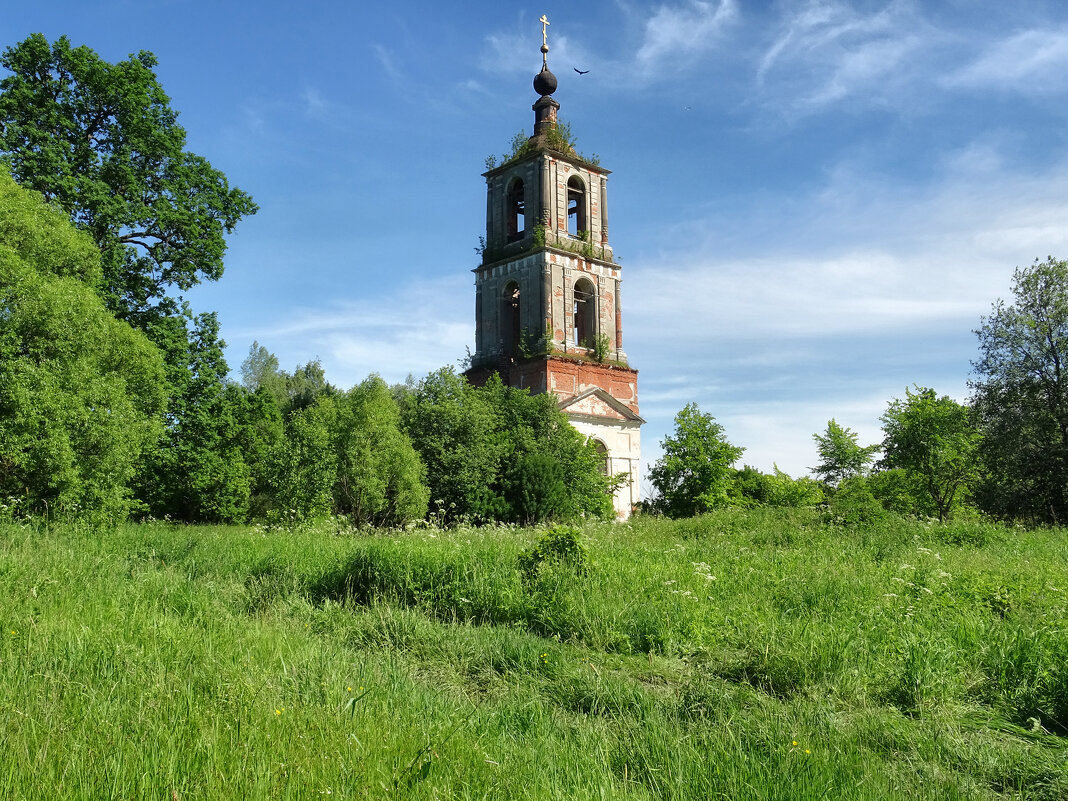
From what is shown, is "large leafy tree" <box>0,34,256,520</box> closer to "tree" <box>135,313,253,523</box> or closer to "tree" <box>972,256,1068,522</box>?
"tree" <box>135,313,253,523</box>

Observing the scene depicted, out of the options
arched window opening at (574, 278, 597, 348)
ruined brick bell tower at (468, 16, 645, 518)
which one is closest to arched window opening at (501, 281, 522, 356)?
ruined brick bell tower at (468, 16, 645, 518)

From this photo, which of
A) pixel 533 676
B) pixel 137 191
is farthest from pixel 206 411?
pixel 533 676

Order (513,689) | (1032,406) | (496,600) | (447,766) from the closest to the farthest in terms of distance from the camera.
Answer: (447,766) → (513,689) → (496,600) → (1032,406)

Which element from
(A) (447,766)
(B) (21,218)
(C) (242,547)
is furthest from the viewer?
(B) (21,218)

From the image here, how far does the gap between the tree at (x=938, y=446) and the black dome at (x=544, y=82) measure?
23.7m

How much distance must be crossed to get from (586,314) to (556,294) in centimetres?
296

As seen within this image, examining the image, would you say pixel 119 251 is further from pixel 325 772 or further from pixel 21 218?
pixel 325 772

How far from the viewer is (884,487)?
35812 mm

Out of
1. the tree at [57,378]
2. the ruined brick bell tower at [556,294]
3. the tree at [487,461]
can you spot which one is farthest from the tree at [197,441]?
the ruined brick bell tower at [556,294]

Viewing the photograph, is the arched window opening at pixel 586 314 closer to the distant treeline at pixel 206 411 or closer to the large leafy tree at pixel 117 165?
the distant treeline at pixel 206 411

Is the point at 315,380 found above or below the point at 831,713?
above

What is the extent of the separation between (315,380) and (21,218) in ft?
133

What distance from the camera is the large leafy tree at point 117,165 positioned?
19.2m

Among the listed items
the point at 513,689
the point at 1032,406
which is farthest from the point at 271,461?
the point at 1032,406
